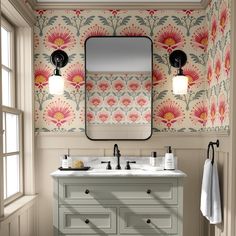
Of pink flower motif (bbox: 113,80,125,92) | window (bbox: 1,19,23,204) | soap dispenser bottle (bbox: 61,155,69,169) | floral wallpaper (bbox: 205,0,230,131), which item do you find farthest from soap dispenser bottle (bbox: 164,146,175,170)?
window (bbox: 1,19,23,204)

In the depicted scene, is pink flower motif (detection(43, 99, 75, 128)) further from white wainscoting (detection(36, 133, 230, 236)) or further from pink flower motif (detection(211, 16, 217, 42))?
pink flower motif (detection(211, 16, 217, 42))

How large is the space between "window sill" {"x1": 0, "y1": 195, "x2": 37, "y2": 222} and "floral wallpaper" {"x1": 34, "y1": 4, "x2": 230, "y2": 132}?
67 centimetres

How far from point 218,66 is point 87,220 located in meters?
1.71

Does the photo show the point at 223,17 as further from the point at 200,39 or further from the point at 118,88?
the point at 118,88

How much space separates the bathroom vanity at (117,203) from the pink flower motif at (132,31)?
4.61ft

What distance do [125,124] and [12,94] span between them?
1.12 metres

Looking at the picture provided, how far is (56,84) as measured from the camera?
2.96 m

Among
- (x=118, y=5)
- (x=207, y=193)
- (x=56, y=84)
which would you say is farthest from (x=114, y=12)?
(x=207, y=193)

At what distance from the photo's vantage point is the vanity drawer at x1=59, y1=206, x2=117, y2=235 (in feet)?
8.60

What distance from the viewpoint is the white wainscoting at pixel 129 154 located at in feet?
10.3

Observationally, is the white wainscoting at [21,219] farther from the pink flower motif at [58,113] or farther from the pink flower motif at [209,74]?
the pink flower motif at [209,74]

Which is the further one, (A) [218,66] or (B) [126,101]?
(B) [126,101]

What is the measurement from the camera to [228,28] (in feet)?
8.02

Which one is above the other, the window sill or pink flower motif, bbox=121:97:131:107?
pink flower motif, bbox=121:97:131:107
